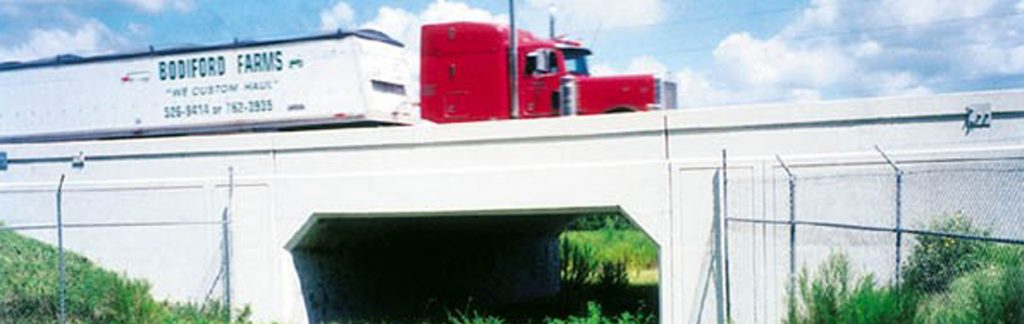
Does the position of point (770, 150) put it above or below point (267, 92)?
below

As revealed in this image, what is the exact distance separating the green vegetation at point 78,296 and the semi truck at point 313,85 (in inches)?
175

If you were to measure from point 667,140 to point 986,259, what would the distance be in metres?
6.54

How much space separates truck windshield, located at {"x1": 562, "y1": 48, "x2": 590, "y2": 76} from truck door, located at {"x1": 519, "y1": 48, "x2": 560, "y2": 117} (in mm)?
319

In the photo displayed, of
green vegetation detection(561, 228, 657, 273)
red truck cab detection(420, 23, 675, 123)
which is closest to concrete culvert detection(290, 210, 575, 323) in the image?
red truck cab detection(420, 23, 675, 123)

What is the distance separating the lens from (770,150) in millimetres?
17234

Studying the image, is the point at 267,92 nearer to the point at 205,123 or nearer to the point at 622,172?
the point at 205,123

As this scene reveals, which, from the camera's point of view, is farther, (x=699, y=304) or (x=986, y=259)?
(x=699, y=304)

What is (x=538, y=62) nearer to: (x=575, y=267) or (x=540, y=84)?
(x=540, y=84)

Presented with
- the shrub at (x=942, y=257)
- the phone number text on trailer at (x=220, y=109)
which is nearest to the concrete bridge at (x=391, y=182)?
the shrub at (x=942, y=257)

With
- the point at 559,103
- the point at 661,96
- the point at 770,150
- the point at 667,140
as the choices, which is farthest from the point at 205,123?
the point at 770,150

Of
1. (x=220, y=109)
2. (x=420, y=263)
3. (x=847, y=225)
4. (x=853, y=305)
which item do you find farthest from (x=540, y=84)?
(x=853, y=305)

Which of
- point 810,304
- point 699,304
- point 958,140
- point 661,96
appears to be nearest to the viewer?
point 810,304

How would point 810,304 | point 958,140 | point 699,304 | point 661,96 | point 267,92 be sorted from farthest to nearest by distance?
1. point 267,92
2. point 661,96
3. point 699,304
4. point 958,140
5. point 810,304

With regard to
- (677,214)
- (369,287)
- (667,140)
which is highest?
(667,140)
